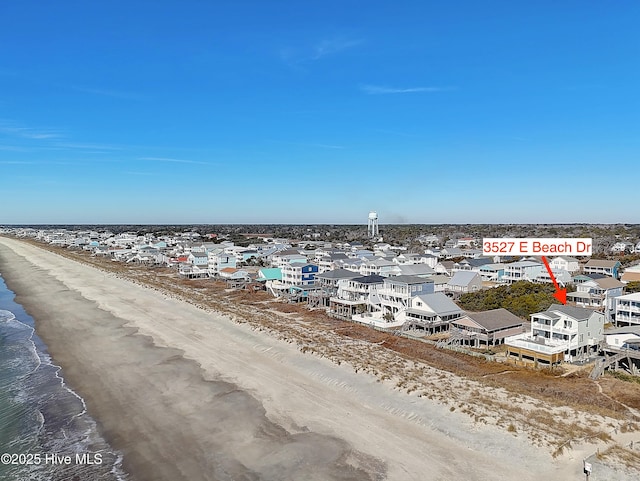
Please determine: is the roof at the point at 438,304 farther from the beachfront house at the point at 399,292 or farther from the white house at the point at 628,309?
the white house at the point at 628,309

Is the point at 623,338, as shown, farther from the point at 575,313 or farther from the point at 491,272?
the point at 491,272

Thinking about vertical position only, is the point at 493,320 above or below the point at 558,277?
above

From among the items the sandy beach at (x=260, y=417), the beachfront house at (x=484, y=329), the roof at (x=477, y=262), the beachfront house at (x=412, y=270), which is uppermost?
the beachfront house at (x=412, y=270)

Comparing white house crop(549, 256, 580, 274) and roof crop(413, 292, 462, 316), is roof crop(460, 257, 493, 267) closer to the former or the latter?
white house crop(549, 256, 580, 274)

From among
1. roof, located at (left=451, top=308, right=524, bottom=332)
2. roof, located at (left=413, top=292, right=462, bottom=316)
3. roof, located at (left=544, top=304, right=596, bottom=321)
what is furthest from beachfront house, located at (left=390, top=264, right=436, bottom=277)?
roof, located at (left=544, top=304, right=596, bottom=321)

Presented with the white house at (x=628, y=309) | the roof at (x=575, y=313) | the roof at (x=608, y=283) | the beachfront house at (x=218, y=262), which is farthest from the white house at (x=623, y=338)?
the beachfront house at (x=218, y=262)

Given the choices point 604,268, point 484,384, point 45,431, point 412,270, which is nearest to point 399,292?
point 412,270

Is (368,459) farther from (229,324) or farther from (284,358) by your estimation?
(229,324)
